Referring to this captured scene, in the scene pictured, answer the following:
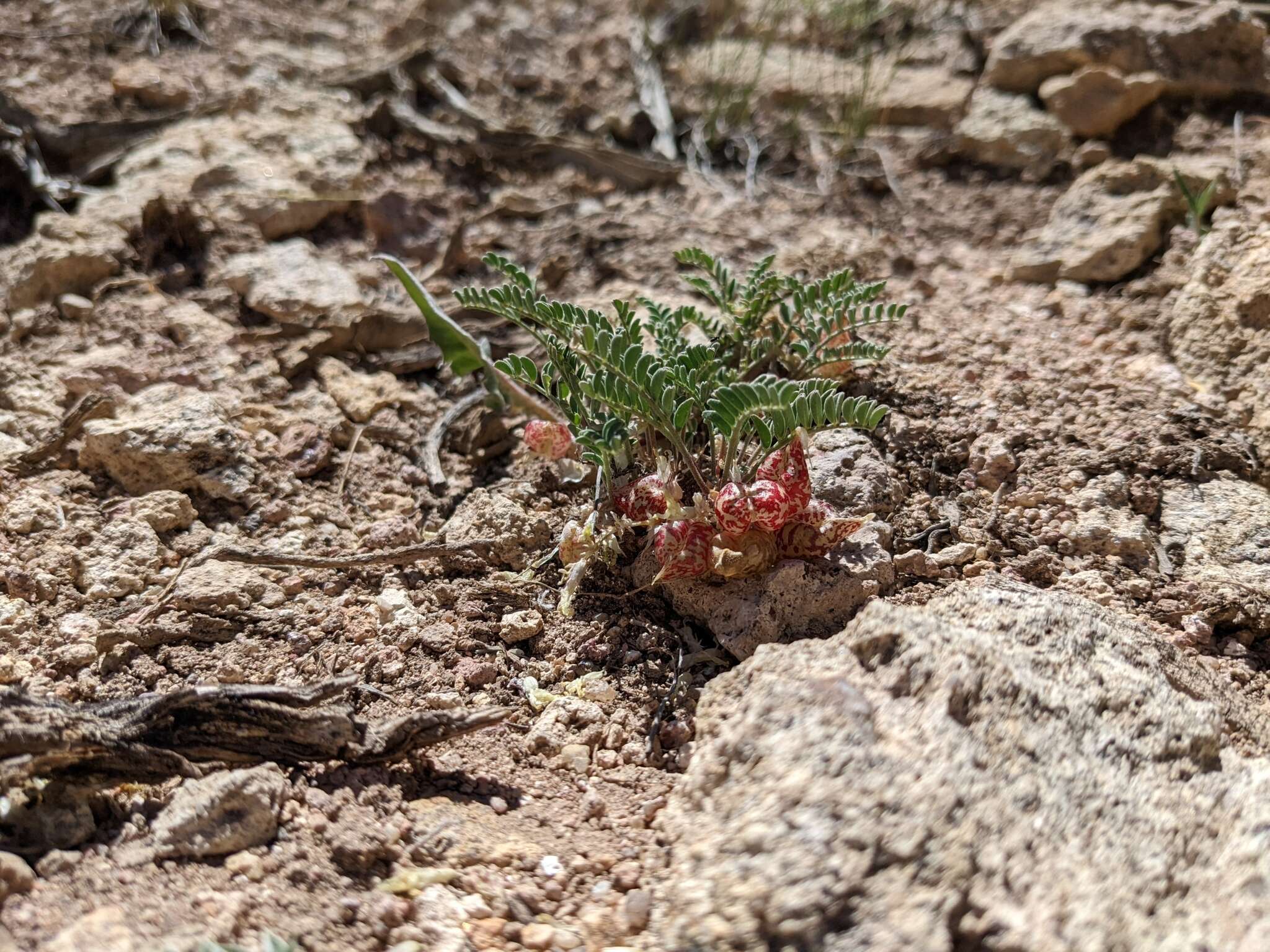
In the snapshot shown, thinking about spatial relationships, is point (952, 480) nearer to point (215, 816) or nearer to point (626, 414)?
point (626, 414)

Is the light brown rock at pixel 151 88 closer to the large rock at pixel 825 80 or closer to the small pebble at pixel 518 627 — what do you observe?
the large rock at pixel 825 80

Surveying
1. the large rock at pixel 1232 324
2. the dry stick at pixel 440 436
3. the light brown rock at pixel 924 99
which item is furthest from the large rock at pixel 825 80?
the dry stick at pixel 440 436

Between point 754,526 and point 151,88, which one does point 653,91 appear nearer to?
point 151,88

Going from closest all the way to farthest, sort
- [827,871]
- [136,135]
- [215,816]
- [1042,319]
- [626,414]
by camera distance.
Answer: [827,871] < [215,816] < [626,414] < [1042,319] < [136,135]

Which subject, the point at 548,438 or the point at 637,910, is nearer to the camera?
the point at 637,910

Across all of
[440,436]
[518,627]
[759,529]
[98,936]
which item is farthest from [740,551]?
[98,936]

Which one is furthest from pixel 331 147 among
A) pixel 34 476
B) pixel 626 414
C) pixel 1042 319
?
pixel 1042 319

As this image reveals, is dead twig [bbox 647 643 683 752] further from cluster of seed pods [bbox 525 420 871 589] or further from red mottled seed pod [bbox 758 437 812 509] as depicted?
red mottled seed pod [bbox 758 437 812 509]
